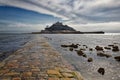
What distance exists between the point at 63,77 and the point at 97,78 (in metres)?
3.20

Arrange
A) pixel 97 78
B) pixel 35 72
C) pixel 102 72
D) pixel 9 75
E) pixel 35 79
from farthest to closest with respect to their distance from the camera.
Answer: pixel 102 72 < pixel 97 78 < pixel 35 72 < pixel 9 75 < pixel 35 79

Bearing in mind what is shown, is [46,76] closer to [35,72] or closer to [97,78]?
[35,72]

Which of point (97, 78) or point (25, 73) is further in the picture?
point (97, 78)

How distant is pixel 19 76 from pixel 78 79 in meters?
2.55

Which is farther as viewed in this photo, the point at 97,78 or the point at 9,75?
the point at 97,78

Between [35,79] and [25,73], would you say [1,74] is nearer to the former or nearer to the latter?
[25,73]

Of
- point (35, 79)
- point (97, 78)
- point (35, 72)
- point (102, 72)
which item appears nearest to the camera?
point (35, 79)

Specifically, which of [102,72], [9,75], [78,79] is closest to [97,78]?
[102,72]

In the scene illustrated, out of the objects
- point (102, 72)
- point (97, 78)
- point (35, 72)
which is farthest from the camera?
point (102, 72)

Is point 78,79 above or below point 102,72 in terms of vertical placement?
above

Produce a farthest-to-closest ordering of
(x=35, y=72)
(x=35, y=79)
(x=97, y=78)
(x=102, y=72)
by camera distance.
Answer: (x=102, y=72) → (x=97, y=78) → (x=35, y=72) → (x=35, y=79)

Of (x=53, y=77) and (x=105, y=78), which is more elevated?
(x=53, y=77)

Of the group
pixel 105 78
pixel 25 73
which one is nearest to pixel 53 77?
pixel 25 73

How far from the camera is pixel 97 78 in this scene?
26.3ft
